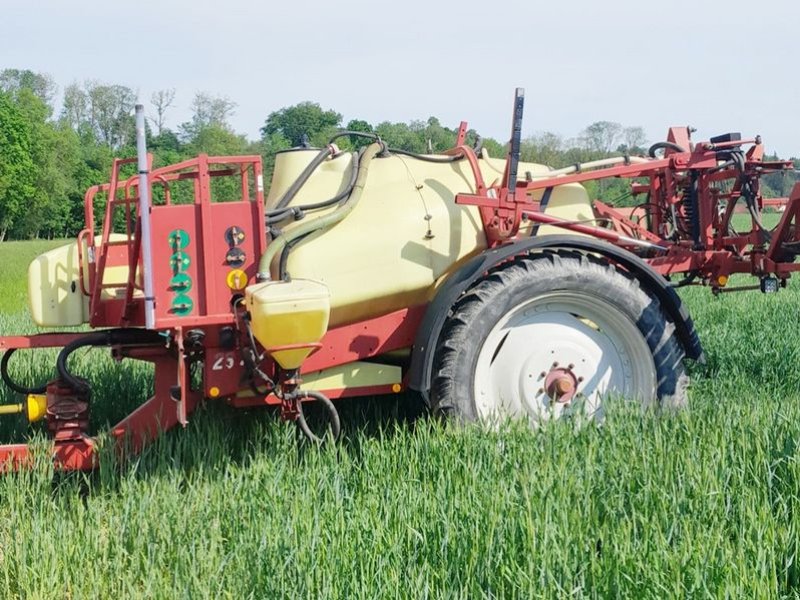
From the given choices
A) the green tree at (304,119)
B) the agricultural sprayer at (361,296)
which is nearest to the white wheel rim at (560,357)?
the agricultural sprayer at (361,296)

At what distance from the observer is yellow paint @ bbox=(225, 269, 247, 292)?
399 centimetres

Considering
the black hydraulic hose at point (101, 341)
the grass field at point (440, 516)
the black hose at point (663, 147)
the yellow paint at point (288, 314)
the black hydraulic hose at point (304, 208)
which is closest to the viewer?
the grass field at point (440, 516)

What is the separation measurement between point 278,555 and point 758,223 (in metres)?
3.78

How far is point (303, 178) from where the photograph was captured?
4777 millimetres

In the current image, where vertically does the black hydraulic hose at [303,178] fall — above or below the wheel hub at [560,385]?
above

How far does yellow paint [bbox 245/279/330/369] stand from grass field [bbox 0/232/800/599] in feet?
1.91

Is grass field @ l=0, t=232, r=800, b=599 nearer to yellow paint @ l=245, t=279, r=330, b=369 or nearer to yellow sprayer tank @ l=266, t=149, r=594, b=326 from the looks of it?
yellow paint @ l=245, t=279, r=330, b=369

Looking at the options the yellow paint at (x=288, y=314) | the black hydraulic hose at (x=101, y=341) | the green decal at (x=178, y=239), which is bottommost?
the black hydraulic hose at (x=101, y=341)

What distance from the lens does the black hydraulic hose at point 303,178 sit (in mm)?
4695

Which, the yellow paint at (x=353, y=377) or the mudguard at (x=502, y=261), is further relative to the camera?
the yellow paint at (x=353, y=377)

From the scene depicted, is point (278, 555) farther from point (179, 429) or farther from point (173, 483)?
point (179, 429)

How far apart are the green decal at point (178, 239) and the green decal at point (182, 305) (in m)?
0.23

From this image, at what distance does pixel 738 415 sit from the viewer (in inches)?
160

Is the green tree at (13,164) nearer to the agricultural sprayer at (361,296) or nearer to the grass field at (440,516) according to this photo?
the agricultural sprayer at (361,296)
